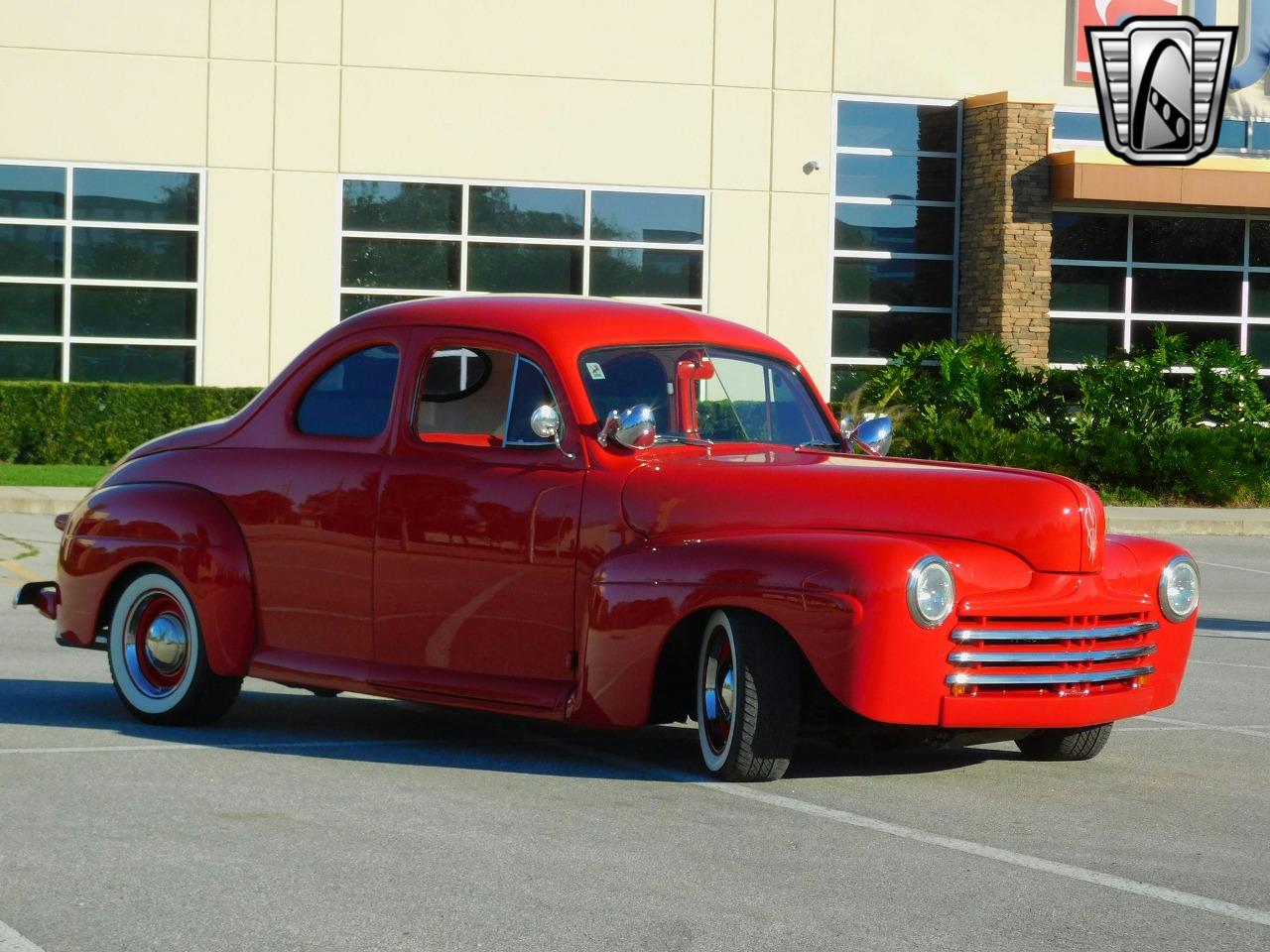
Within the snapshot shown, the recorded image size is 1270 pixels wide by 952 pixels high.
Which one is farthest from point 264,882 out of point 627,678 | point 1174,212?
point 1174,212

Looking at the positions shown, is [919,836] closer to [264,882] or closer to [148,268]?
[264,882]

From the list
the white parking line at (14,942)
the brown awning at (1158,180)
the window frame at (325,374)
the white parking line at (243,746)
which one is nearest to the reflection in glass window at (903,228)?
the brown awning at (1158,180)

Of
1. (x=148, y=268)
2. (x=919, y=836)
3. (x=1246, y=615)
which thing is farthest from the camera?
(x=148, y=268)

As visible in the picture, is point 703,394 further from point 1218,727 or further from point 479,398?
point 1218,727

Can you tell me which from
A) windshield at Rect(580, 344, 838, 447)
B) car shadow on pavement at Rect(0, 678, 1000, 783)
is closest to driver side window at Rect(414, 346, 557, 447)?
windshield at Rect(580, 344, 838, 447)

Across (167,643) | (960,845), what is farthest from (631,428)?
(167,643)

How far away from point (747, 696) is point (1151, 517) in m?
16.7

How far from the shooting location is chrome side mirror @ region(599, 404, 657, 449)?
7.44 m

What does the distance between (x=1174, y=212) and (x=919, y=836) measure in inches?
1063

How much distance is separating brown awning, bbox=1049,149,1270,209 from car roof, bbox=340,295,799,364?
2209cm

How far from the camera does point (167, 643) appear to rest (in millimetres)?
8469

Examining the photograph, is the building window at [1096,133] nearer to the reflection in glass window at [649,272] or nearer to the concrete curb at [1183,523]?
the reflection in glass window at [649,272]

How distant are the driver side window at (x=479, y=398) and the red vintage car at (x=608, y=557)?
0.5 inches

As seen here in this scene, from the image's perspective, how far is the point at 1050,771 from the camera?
25.5 ft
